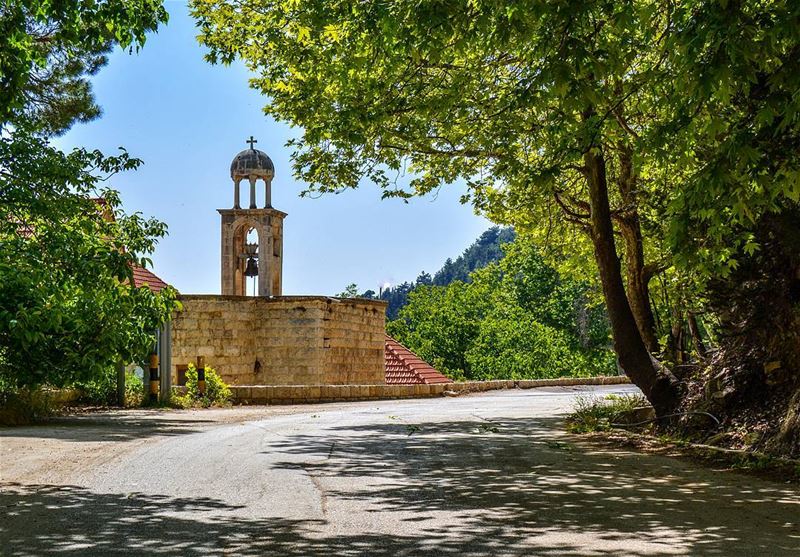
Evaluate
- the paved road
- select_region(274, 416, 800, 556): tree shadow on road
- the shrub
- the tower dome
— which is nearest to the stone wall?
the tower dome

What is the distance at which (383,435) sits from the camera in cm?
1337

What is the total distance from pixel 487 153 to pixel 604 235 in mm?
2469

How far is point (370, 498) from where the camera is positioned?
7.38 m

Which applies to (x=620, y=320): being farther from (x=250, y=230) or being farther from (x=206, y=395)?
(x=250, y=230)

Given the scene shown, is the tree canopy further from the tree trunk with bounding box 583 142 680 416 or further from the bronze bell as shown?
the bronze bell

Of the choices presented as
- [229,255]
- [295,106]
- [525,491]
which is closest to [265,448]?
[525,491]

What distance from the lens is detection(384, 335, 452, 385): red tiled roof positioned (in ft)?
127

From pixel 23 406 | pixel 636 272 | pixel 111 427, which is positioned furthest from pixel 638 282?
pixel 23 406

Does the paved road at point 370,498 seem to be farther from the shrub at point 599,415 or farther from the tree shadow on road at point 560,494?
the shrub at point 599,415

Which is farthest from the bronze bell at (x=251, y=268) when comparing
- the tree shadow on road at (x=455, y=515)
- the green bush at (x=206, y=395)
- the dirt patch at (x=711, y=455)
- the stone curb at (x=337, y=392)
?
the tree shadow on road at (x=455, y=515)

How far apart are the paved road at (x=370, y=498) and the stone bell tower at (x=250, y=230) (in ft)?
73.6

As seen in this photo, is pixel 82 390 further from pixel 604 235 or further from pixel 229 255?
pixel 229 255

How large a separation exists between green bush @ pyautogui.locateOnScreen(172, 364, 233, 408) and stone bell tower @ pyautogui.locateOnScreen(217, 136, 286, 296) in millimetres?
12469

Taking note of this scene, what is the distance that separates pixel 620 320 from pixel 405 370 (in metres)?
26.1
